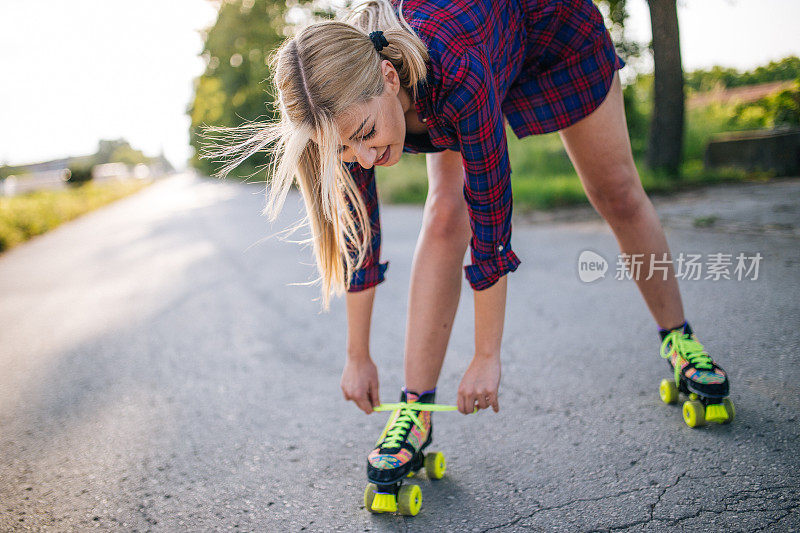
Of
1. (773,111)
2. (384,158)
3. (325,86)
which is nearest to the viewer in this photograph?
(325,86)

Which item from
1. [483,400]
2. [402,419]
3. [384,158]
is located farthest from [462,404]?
[384,158]

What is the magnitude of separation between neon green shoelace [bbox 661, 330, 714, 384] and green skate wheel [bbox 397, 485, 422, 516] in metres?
0.96

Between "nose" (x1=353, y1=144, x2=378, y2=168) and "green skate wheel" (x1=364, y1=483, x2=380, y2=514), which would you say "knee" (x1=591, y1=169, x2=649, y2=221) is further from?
"green skate wheel" (x1=364, y1=483, x2=380, y2=514)

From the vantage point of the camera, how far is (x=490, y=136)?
1338mm

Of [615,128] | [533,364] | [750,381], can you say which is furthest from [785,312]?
→ [615,128]

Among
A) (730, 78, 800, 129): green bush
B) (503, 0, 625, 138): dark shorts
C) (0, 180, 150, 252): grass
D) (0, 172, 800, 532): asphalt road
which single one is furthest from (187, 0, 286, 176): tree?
(503, 0, 625, 138): dark shorts

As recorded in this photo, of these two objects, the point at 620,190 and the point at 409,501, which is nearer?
the point at 409,501

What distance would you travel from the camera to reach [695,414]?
5.48 ft

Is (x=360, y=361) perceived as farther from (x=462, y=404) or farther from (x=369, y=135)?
(x=369, y=135)

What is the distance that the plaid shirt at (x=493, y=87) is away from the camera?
134 cm

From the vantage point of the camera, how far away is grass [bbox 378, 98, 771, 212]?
20.7 feet

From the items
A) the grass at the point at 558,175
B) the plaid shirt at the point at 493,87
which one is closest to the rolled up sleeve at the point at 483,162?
the plaid shirt at the point at 493,87

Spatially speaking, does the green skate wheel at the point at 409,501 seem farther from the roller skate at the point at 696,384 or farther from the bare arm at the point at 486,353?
the roller skate at the point at 696,384

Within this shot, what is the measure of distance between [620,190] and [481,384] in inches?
32.4
